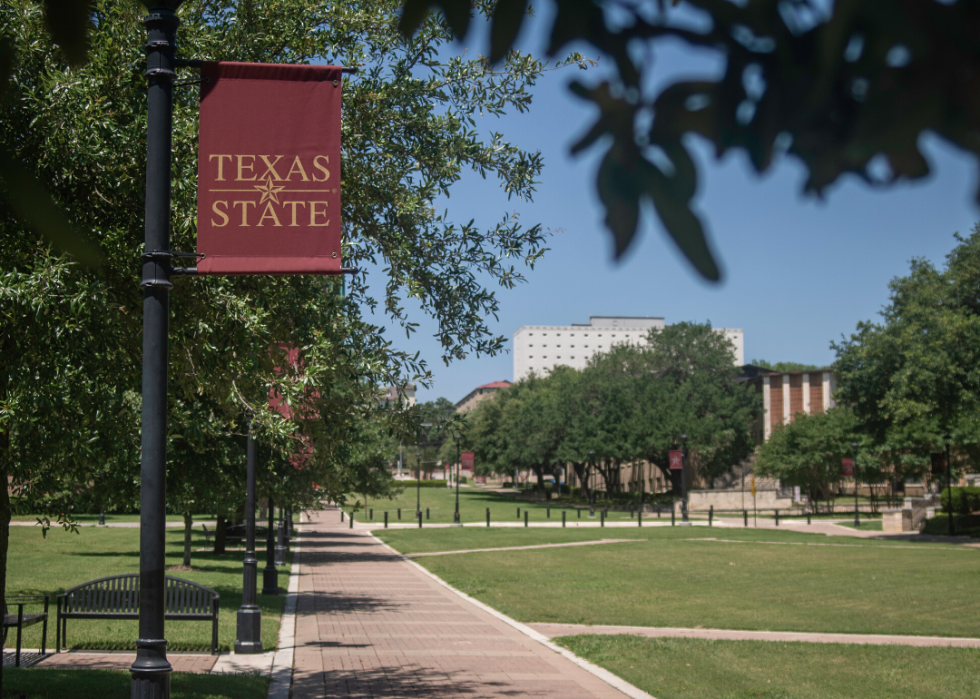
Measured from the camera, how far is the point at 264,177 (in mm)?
6316

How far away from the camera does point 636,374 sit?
89125 mm

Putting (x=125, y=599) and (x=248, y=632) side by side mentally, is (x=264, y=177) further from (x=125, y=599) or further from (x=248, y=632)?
(x=125, y=599)

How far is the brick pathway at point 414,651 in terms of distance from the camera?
11.3m

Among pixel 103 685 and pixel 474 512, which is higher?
pixel 103 685

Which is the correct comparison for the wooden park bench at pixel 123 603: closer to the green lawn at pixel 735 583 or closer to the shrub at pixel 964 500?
the green lawn at pixel 735 583

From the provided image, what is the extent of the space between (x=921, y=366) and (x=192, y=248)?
3489 cm

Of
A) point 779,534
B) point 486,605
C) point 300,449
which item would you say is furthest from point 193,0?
point 779,534

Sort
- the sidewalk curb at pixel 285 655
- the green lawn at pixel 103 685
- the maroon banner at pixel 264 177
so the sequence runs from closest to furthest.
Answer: the maroon banner at pixel 264 177 → the green lawn at pixel 103 685 → the sidewalk curb at pixel 285 655

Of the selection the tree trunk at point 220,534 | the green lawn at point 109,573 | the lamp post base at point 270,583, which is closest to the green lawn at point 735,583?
the lamp post base at point 270,583

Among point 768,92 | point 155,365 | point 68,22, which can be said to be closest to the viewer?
point 768,92

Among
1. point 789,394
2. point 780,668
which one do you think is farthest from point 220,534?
point 789,394

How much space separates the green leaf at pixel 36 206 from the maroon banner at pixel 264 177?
4.69 m

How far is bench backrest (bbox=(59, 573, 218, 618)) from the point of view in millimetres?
13695

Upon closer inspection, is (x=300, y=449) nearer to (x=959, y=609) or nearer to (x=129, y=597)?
(x=129, y=597)
